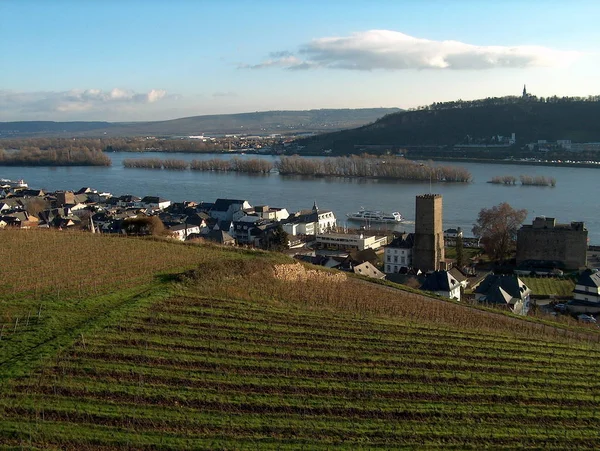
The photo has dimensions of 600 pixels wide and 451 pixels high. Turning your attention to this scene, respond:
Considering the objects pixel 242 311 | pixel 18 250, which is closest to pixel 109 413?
pixel 242 311

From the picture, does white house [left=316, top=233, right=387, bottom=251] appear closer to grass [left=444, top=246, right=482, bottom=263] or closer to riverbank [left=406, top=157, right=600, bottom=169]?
grass [left=444, top=246, right=482, bottom=263]

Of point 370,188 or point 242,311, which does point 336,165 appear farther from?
point 242,311

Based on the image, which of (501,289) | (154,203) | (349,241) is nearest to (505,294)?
(501,289)

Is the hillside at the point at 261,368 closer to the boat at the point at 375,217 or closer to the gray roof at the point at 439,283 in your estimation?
the gray roof at the point at 439,283

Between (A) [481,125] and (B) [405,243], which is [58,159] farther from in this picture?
(B) [405,243]

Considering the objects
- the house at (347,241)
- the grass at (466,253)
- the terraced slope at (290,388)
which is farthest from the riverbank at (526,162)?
the terraced slope at (290,388)

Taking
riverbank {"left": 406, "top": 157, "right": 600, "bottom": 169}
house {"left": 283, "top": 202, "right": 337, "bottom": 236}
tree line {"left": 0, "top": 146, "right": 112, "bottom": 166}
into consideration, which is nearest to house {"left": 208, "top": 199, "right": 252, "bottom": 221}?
house {"left": 283, "top": 202, "right": 337, "bottom": 236}
